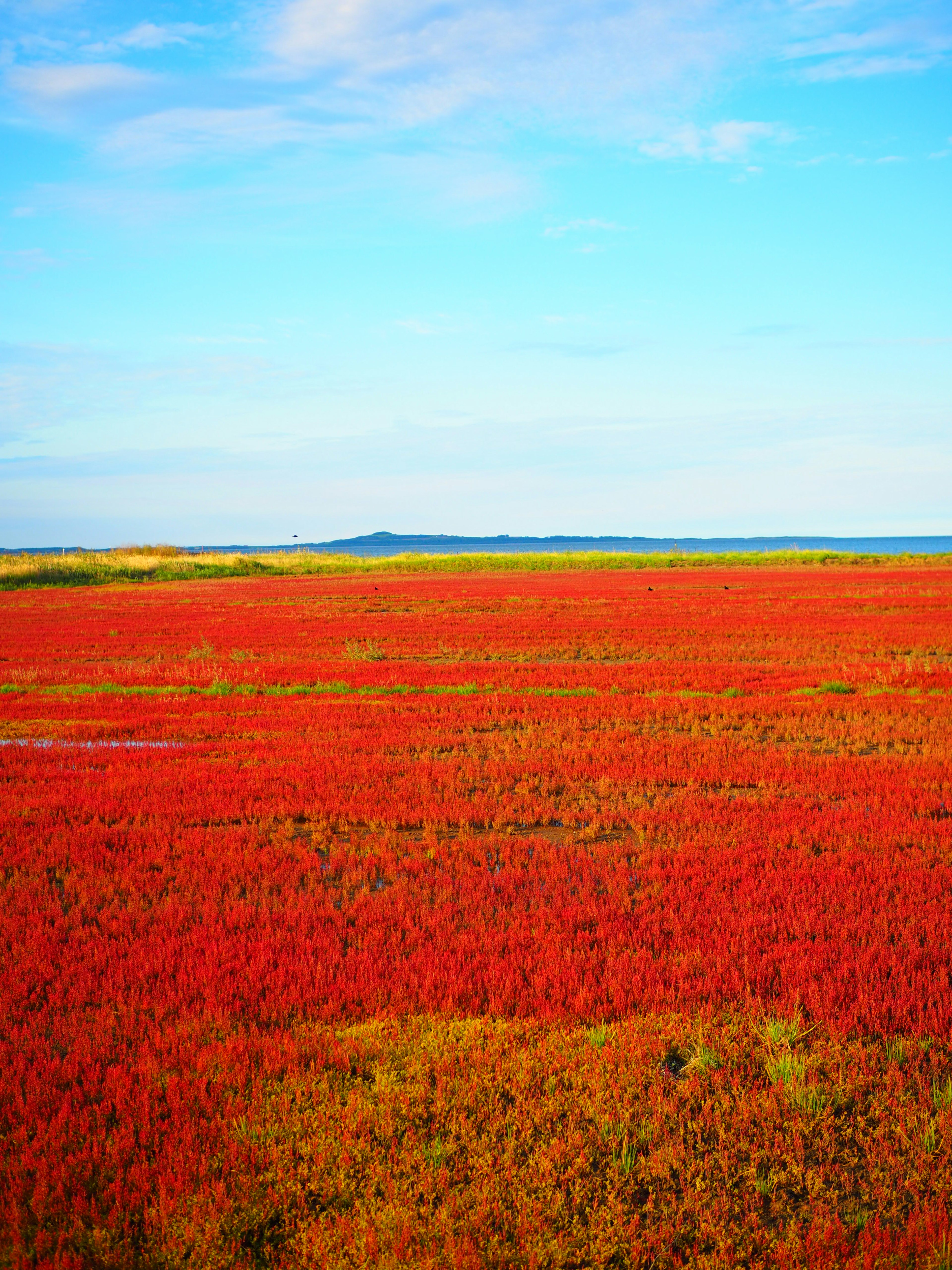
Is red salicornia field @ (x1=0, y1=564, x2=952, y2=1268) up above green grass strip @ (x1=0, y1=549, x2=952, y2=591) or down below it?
below

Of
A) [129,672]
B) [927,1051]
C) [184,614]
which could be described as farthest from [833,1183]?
[184,614]

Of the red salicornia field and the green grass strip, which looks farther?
the green grass strip

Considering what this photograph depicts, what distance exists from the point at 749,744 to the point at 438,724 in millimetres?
6497

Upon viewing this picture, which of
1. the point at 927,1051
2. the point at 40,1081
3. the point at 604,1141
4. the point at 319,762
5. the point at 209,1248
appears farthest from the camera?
the point at 319,762

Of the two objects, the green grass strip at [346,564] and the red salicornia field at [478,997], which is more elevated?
the green grass strip at [346,564]

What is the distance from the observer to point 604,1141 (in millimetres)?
4582

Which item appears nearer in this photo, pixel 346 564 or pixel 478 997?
pixel 478 997

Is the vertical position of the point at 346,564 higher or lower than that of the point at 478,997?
higher

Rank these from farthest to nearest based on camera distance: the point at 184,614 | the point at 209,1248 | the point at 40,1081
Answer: the point at 184,614, the point at 40,1081, the point at 209,1248

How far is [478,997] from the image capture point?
6.26 metres

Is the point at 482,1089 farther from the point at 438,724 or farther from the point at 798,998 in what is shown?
the point at 438,724

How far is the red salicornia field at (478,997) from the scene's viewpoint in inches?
161

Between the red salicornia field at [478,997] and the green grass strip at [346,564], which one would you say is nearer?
the red salicornia field at [478,997]

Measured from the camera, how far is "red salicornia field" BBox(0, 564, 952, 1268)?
161 inches
